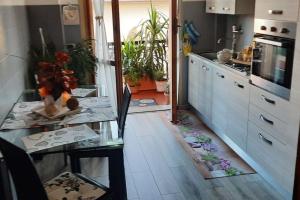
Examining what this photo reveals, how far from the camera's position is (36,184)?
1.61 m

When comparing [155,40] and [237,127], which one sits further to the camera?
[155,40]

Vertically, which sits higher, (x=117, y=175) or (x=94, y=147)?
(x=94, y=147)

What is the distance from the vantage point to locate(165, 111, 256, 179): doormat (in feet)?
10.2

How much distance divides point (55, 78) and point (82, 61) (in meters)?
1.41

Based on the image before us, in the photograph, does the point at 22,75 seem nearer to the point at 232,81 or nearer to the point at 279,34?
the point at 232,81

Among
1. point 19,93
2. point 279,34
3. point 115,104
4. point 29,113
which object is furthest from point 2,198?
point 115,104

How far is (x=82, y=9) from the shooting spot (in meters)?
4.05

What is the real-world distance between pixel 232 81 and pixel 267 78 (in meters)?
0.58

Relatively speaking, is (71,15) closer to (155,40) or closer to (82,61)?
(82,61)

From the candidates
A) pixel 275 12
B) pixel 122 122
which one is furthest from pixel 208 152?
pixel 275 12

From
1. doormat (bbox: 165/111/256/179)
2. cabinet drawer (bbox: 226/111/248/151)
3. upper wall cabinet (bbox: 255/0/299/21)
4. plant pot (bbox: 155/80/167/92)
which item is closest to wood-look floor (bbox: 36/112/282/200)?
doormat (bbox: 165/111/256/179)

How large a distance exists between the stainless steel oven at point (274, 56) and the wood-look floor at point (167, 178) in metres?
0.85

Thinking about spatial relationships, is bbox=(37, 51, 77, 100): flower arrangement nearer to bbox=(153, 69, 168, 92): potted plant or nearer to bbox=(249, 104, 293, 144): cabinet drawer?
bbox=(249, 104, 293, 144): cabinet drawer

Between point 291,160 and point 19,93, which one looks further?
point 19,93
